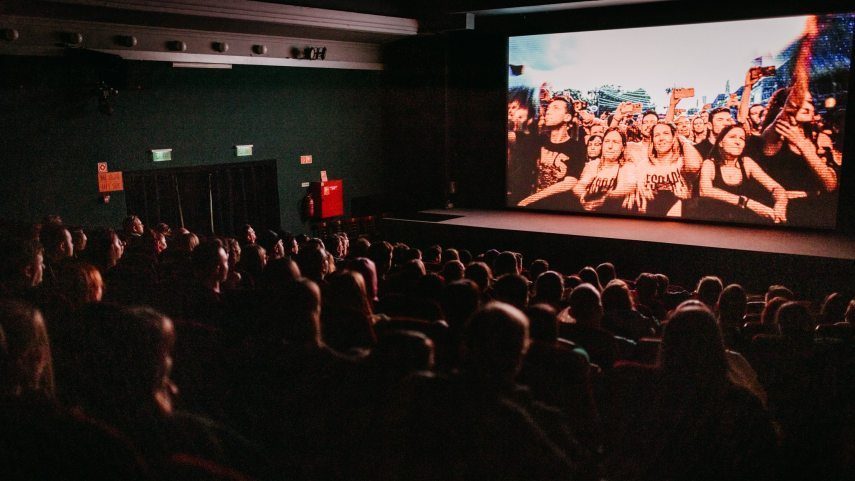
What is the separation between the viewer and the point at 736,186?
10102 mm

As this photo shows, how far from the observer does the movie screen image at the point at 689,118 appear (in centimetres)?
935

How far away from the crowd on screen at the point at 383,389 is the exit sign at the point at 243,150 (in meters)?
7.51

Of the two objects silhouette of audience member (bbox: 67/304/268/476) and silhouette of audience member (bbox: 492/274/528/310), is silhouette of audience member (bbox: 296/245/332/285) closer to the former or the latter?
silhouette of audience member (bbox: 492/274/528/310)

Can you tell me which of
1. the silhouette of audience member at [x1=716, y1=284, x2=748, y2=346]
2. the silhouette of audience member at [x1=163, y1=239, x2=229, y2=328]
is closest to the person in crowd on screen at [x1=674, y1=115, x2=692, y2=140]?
the silhouette of audience member at [x1=716, y1=284, x2=748, y2=346]

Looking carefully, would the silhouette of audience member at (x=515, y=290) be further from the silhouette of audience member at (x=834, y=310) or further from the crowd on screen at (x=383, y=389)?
the silhouette of audience member at (x=834, y=310)

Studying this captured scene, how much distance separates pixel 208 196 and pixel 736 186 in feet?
26.4

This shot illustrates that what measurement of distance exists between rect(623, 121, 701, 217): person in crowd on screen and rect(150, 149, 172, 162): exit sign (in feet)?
23.3

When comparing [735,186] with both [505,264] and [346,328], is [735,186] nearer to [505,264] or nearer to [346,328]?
[505,264]

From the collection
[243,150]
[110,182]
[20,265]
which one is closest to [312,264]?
[20,265]

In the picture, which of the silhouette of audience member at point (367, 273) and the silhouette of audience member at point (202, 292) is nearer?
the silhouette of audience member at point (202, 292)

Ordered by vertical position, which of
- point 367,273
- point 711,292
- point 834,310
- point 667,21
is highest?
point 667,21

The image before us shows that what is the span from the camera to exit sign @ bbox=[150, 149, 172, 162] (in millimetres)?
10055

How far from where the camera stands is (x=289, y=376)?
2572 millimetres

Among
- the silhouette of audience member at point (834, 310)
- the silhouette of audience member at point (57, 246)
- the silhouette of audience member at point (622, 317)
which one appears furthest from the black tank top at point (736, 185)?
the silhouette of audience member at point (57, 246)
